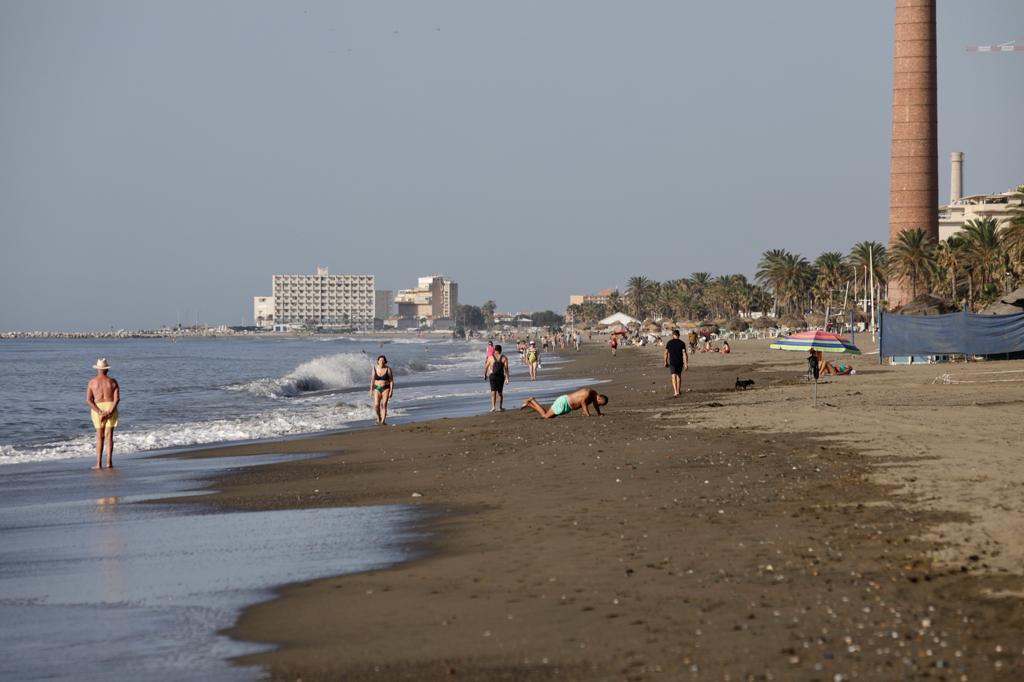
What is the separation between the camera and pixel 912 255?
7544 centimetres

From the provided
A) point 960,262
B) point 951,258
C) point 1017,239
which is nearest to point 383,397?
point 1017,239

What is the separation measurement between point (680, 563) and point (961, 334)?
99.6 feet

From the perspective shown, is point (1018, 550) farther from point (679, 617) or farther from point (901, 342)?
point (901, 342)

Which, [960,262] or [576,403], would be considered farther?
[960,262]

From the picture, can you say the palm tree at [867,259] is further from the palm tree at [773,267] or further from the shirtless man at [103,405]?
Result: the shirtless man at [103,405]

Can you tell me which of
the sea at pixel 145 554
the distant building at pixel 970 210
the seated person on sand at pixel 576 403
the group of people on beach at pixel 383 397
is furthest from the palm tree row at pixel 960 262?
the sea at pixel 145 554

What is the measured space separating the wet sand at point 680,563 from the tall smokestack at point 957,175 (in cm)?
13750

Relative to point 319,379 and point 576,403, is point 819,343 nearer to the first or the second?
point 576,403

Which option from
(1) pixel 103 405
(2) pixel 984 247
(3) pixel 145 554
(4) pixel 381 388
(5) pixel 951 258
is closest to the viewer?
(3) pixel 145 554

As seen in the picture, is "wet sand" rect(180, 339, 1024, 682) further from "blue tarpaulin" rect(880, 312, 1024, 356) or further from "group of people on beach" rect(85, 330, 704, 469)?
"blue tarpaulin" rect(880, 312, 1024, 356)

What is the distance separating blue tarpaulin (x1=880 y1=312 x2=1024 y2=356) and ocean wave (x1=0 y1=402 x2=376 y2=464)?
17376 millimetres

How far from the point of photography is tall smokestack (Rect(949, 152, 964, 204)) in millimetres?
143875

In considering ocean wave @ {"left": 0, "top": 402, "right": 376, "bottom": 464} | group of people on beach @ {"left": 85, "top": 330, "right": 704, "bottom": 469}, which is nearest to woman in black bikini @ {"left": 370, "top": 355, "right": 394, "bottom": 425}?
group of people on beach @ {"left": 85, "top": 330, "right": 704, "bottom": 469}

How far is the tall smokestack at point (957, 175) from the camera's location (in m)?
144
